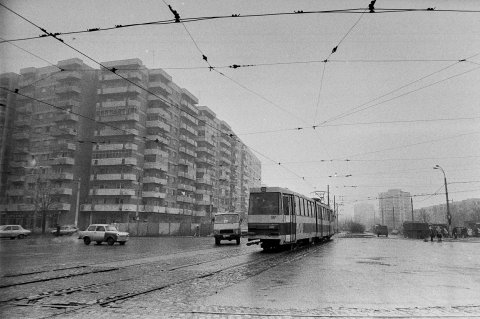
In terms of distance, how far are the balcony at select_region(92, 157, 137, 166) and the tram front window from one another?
151 ft

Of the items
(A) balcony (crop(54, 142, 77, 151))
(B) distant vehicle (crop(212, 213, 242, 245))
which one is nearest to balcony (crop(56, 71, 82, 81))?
(A) balcony (crop(54, 142, 77, 151))

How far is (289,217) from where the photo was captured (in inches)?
824

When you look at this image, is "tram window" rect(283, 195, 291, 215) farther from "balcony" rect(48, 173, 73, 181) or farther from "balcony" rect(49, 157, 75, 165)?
"balcony" rect(49, 157, 75, 165)

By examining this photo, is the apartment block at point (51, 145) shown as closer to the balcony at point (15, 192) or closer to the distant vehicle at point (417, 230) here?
the balcony at point (15, 192)

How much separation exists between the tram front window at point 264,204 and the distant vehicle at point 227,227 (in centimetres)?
850

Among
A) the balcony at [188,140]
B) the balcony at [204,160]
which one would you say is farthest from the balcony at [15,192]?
the balcony at [204,160]

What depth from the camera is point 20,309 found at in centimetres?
663

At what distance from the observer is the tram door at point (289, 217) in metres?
20.5

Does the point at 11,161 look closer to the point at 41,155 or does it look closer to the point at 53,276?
the point at 41,155

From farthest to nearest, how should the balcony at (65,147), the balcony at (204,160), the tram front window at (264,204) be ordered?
the balcony at (204,160) < the balcony at (65,147) < the tram front window at (264,204)

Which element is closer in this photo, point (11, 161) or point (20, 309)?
point (20, 309)

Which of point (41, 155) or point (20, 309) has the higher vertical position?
point (41, 155)

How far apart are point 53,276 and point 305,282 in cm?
693

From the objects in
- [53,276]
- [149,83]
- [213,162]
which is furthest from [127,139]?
[53,276]
